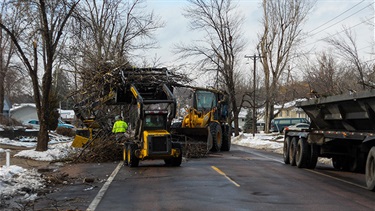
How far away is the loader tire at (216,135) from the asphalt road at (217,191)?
28.5 ft

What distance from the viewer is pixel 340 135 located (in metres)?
14.8

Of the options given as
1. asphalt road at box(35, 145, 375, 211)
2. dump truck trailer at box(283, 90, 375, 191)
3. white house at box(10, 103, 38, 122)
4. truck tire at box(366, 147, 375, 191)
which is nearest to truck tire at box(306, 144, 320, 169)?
dump truck trailer at box(283, 90, 375, 191)

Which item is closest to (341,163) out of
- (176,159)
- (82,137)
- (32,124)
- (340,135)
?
(340,135)

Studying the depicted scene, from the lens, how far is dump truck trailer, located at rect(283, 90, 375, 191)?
1273cm

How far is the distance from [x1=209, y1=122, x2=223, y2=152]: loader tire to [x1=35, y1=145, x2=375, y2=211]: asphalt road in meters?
8.69

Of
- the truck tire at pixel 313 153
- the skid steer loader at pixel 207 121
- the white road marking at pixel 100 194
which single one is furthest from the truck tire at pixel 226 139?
the white road marking at pixel 100 194

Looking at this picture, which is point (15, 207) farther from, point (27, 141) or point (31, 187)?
point (27, 141)

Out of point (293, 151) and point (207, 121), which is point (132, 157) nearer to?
point (293, 151)

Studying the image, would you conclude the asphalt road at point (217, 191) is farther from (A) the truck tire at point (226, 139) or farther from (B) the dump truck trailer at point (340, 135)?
(A) the truck tire at point (226, 139)

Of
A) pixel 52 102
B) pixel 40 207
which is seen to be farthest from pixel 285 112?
pixel 40 207

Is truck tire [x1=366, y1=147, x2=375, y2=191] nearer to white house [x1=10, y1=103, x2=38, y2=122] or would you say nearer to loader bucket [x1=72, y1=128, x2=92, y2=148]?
loader bucket [x1=72, y1=128, x2=92, y2=148]

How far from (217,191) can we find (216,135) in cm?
1412

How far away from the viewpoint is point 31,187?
483 inches

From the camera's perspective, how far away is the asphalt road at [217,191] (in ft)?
31.1
